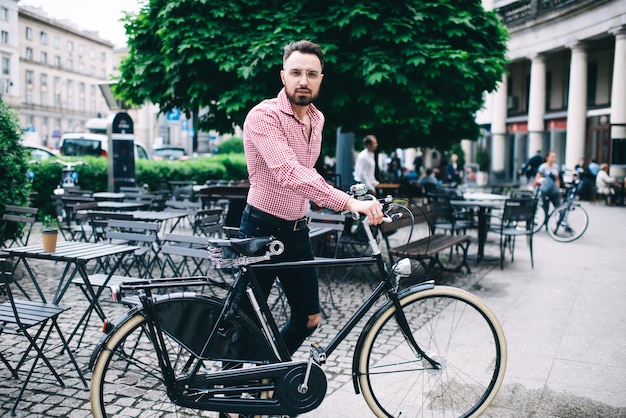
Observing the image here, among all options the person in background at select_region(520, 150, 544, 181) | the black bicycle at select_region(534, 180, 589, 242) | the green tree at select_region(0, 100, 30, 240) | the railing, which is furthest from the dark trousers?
the railing

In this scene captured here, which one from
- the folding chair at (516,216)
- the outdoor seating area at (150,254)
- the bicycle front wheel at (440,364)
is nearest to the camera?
the bicycle front wheel at (440,364)

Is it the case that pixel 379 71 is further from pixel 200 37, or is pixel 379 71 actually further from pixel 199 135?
pixel 199 135

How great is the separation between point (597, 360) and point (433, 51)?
15.8 feet

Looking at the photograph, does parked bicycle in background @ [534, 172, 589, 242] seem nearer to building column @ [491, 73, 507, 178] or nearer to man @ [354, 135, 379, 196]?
man @ [354, 135, 379, 196]

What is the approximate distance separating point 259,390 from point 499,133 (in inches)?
1401

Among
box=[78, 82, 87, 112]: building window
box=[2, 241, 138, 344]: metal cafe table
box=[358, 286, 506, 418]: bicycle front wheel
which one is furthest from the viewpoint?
box=[78, 82, 87, 112]: building window

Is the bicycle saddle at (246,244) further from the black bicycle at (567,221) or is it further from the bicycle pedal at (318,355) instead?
the black bicycle at (567,221)

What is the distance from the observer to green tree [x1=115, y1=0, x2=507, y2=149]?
27.0ft

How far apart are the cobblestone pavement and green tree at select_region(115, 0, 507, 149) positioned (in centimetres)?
258

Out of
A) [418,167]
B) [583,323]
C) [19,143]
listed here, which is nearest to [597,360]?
[583,323]

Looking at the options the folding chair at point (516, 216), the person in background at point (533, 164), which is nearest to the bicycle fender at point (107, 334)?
the folding chair at point (516, 216)

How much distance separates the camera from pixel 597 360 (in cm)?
510

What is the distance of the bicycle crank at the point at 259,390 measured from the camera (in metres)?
3.15

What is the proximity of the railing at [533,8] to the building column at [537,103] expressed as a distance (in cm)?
229
